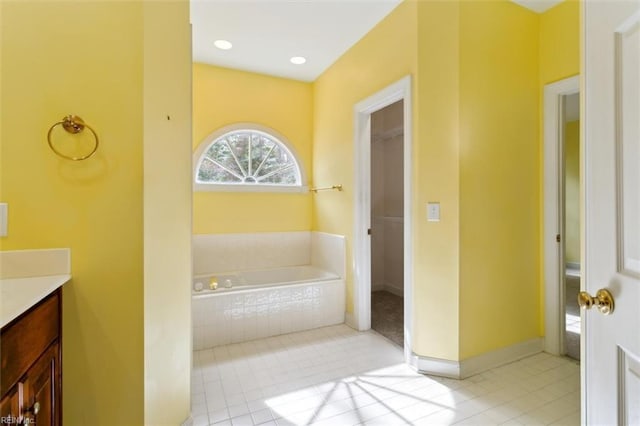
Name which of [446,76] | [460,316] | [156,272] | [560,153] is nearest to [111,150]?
[156,272]

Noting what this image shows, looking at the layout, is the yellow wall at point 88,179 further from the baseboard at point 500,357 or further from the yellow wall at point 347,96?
the baseboard at point 500,357

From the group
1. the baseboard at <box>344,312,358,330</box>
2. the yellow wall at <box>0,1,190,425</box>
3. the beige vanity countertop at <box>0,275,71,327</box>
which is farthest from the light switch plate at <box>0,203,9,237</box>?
the baseboard at <box>344,312,358,330</box>

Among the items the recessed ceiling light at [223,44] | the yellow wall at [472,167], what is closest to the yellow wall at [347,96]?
the yellow wall at [472,167]

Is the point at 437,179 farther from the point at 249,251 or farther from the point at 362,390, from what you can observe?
the point at 249,251

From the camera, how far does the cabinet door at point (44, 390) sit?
94cm

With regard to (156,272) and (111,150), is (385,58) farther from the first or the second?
(156,272)

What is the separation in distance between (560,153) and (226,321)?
299 centimetres

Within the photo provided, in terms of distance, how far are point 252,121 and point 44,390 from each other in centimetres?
296

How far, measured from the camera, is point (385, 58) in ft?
7.98

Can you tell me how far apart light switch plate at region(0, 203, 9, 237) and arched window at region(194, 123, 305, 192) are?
83.2 inches

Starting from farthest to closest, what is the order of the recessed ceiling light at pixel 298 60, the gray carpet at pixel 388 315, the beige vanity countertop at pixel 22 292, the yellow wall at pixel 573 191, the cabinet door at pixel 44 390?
the yellow wall at pixel 573 191 → the recessed ceiling light at pixel 298 60 → the gray carpet at pixel 388 315 → the cabinet door at pixel 44 390 → the beige vanity countertop at pixel 22 292

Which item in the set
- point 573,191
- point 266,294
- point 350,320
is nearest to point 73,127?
point 266,294

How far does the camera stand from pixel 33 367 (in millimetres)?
960

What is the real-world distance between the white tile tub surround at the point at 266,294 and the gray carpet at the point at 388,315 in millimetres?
414
